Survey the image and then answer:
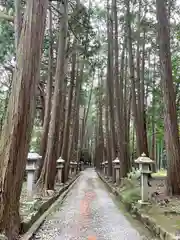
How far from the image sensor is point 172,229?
5.26 m

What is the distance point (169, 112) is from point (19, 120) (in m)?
6.04

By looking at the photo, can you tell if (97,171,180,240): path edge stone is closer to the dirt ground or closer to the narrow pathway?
the dirt ground

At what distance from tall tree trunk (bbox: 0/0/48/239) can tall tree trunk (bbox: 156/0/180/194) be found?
18.1 feet

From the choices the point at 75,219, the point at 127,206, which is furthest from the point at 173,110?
the point at 75,219

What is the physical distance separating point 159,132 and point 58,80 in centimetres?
1698

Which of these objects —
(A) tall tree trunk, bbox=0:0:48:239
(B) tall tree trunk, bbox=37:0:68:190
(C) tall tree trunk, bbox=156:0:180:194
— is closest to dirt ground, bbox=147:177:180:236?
(C) tall tree trunk, bbox=156:0:180:194

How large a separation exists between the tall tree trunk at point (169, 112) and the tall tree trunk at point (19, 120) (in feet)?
18.1

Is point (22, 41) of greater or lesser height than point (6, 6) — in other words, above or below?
below

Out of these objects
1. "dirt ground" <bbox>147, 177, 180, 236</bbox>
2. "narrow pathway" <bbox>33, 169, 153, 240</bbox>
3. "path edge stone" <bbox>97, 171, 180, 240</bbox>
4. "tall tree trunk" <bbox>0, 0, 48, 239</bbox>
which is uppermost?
"tall tree trunk" <bbox>0, 0, 48, 239</bbox>

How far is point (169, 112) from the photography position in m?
9.98

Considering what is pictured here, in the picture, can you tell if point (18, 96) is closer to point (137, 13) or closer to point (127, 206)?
point (127, 206)

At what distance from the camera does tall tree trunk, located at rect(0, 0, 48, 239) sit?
4.99 metres

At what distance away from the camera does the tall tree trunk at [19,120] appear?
16.4 ft

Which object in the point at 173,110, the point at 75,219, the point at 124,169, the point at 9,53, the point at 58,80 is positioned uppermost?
the point at 9,53
